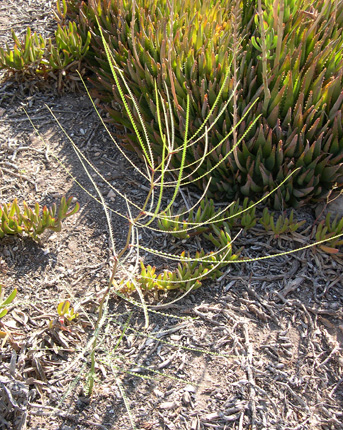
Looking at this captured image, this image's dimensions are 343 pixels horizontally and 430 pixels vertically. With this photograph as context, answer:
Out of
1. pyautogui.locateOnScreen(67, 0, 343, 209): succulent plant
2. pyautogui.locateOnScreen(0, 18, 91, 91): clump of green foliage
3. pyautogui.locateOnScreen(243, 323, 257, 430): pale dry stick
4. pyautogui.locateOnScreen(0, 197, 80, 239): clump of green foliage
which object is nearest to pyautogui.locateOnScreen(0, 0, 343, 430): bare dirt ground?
pyautogui.locateOnScreen(243, 323, 257, 430): pale dry stick

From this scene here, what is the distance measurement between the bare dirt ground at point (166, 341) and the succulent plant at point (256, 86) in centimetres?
37

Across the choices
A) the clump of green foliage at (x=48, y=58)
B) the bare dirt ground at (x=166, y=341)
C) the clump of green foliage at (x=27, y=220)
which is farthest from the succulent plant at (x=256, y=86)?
the clump of green foliage at (x=27, y=220)

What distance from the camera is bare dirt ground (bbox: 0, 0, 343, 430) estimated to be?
6.81 feet

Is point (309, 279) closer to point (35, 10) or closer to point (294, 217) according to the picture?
point (294, 217)

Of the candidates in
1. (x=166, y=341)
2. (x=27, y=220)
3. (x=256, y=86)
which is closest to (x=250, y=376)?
(x=166, y=341)

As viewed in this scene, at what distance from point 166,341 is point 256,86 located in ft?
5.69

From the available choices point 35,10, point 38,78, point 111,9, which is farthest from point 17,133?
point 35,10

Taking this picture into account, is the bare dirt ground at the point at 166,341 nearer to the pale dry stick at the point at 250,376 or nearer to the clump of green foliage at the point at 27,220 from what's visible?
the pale dry stick at the point at 250,376

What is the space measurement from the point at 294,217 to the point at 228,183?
475mm

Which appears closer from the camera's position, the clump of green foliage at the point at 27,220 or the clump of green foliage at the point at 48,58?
the clump of green foliage at the point at 27,220

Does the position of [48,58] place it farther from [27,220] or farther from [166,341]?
[166,341]

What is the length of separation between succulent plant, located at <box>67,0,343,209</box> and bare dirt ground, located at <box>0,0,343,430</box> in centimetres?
37

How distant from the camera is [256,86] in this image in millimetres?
3039

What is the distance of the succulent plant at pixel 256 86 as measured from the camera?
280 cm
